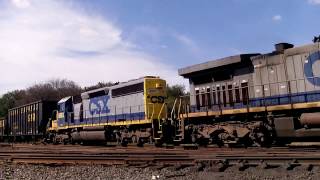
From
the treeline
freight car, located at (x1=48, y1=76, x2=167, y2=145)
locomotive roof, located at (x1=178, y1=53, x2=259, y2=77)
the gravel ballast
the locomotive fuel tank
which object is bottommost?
the gravel ballast

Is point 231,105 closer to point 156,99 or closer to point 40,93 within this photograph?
point 156,99

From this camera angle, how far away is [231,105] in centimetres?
1564

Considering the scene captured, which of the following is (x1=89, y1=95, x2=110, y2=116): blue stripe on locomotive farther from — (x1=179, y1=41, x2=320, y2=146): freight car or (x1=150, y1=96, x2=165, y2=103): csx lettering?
(x1=179, y1=41, x2=320, y2=146): freight car

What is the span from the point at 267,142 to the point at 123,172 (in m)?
6.38

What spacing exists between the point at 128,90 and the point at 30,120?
45.9ft

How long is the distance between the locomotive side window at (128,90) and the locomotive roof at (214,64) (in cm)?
352

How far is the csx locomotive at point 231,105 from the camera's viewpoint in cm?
1320

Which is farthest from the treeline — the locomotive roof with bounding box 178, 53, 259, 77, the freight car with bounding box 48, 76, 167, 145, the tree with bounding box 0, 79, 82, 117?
the locomotive roof with bounding box 178, 53, 259, 77

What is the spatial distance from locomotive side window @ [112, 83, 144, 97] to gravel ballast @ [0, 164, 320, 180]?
9.53m

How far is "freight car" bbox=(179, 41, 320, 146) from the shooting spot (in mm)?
13047

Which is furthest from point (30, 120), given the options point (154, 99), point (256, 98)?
point (256, 98)

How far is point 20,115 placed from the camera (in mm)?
34156

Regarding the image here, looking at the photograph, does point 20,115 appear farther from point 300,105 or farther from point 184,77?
point 300,105

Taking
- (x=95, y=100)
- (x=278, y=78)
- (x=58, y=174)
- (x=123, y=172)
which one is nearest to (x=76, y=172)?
(x=58, y=174)
